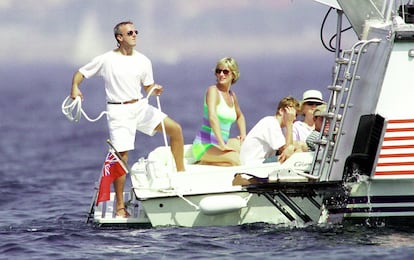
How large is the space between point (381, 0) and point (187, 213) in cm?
284

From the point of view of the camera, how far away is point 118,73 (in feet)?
52.9

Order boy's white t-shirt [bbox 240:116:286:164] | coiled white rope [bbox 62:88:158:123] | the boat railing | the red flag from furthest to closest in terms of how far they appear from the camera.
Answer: boy's white t-shirt [bbox 240:116:286:164] → the red flag → coiled white rope [bbox 62:88:158:123] → the boat railing

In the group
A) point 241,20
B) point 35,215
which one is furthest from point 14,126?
point 241,20

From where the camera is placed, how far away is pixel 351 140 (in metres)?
15.0

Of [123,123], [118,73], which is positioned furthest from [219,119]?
[118,73]

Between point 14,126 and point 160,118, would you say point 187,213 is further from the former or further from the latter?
point 14,126

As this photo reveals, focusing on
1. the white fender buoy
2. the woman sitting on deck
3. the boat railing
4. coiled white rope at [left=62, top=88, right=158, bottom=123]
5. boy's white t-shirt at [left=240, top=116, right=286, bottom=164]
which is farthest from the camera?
the woman sitting on deck

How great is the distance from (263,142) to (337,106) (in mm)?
1592

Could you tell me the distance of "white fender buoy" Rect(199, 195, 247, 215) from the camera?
1539 centimetres

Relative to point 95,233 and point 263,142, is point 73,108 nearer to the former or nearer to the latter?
point 95,233

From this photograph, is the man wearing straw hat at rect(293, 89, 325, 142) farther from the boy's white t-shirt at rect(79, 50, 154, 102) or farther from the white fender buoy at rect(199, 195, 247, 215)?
the boy's white t-shirt at rect(79, 50, 154, 102)

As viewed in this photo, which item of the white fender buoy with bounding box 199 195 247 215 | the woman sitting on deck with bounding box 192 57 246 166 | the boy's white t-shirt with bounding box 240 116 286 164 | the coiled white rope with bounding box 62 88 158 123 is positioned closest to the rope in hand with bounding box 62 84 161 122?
the coiled white rope with bounding box 62 88 158 123

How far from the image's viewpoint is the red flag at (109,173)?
53.2 ft

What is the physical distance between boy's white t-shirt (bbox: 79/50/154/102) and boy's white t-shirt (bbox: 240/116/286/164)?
4.17 ft
